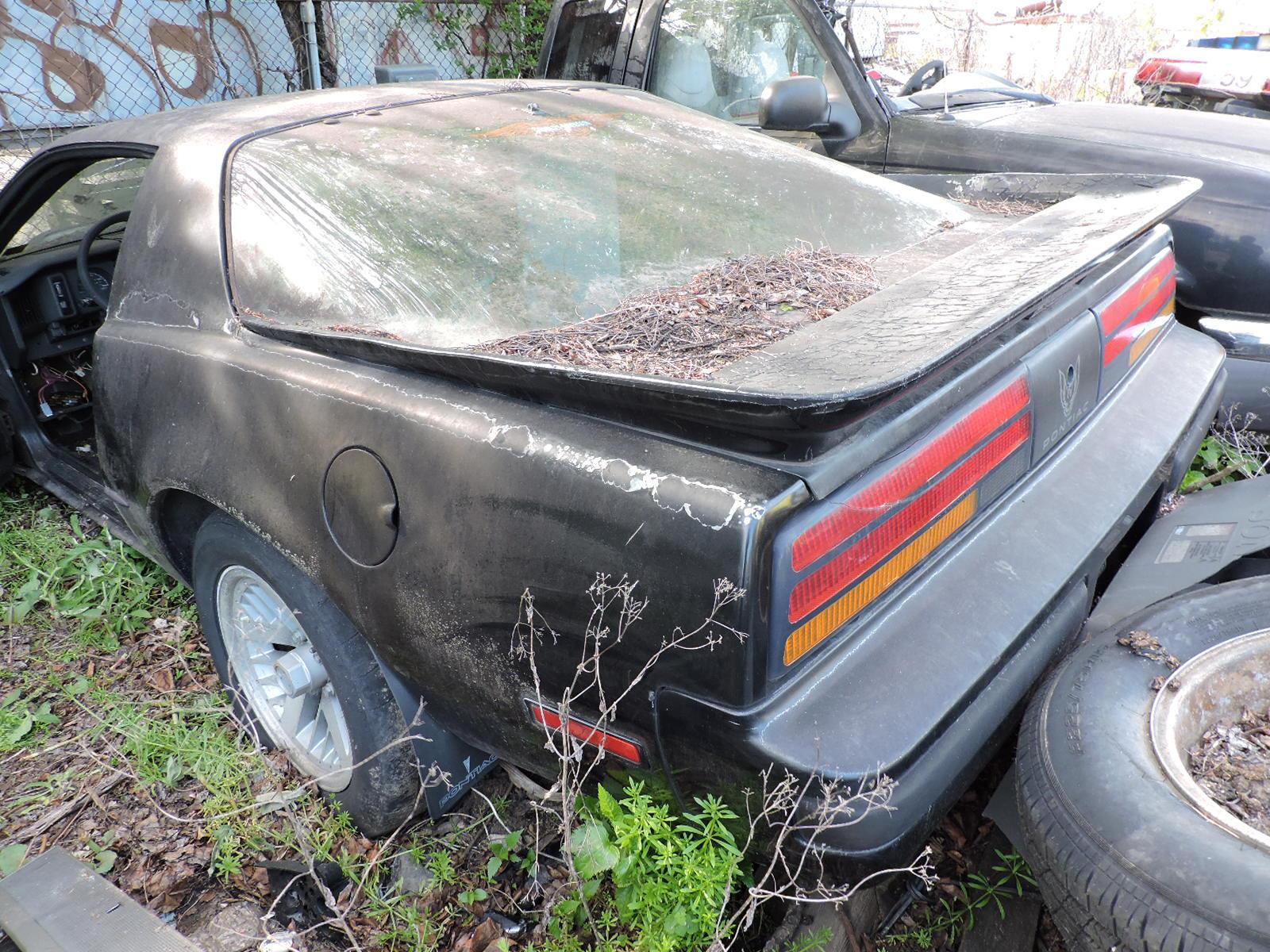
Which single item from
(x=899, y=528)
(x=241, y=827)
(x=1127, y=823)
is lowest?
(x=241, y=827)

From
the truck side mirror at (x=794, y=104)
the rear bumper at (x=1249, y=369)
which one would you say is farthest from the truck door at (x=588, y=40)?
the rear bumper at (x=1249, y=369)

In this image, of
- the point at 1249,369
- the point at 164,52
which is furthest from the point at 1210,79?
the point at 164,52

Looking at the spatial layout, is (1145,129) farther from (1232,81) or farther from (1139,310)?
(1232,81)

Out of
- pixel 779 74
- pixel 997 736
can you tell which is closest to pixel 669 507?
pixel 997 736

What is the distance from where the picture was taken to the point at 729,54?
4.06 meters

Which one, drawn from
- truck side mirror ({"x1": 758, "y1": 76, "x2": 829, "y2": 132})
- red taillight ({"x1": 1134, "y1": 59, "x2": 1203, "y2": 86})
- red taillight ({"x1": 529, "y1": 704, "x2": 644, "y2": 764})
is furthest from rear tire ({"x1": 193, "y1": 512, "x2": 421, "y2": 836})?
red taillight ({"x1": 1134, "y1": 59, "x2": 1203, "y2": 86})

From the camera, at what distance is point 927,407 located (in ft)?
5.22

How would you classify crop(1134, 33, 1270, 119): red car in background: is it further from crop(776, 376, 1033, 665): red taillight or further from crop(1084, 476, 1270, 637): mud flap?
crop(776, 376, 1033, 665): red taillight

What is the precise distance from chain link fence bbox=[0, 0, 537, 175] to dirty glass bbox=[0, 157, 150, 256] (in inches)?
231

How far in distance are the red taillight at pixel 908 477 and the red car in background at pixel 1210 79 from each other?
5.96 meters

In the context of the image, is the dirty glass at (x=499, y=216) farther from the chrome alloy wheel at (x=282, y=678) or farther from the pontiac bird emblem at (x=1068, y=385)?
the chrome alloy wheel at (x=282, y=678)

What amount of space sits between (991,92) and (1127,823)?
157 inches

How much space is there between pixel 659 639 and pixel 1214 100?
25.6 feet

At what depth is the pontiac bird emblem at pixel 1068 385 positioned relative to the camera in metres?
1.97
